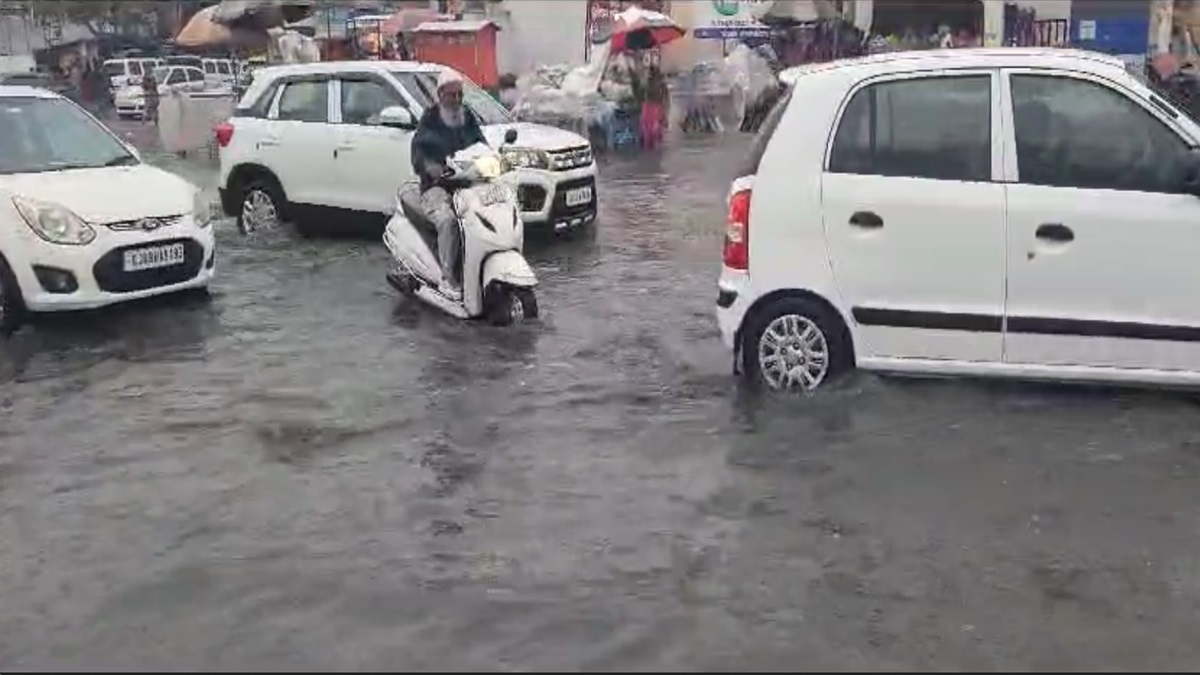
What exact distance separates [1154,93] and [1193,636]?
3.20 meters

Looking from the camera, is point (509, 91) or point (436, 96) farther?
point (509, 91)

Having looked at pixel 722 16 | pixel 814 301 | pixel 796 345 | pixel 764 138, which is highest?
pixel 722 16

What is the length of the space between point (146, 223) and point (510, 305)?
2.57 m

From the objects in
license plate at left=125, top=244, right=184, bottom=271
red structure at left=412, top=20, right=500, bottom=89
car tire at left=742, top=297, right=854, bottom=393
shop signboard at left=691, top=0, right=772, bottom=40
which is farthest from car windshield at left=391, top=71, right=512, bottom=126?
shop signboard at left=691, top=0, right=772, bottom=40

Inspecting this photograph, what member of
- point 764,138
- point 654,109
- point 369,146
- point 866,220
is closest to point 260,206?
point 369,146

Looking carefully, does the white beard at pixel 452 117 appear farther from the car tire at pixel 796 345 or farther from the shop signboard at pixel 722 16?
the shop signboard at pixel 722 16

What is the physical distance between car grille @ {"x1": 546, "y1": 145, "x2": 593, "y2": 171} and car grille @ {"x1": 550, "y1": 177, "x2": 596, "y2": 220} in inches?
5.5

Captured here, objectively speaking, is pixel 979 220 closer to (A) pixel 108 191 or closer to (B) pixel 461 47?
(A) pixel 108 191

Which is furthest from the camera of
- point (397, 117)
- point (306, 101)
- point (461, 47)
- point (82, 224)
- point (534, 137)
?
point (461, 47)

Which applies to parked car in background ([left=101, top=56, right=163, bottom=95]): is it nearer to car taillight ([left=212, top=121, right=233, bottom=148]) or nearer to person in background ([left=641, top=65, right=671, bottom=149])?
person in background ([left=641, top=65, right=671, bottom=149])

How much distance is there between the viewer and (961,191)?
6766mm

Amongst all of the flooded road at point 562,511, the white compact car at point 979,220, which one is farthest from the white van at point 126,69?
the white compact car at point 979,220

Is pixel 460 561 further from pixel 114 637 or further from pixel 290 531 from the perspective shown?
pixel 114 637

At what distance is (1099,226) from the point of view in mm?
6598
